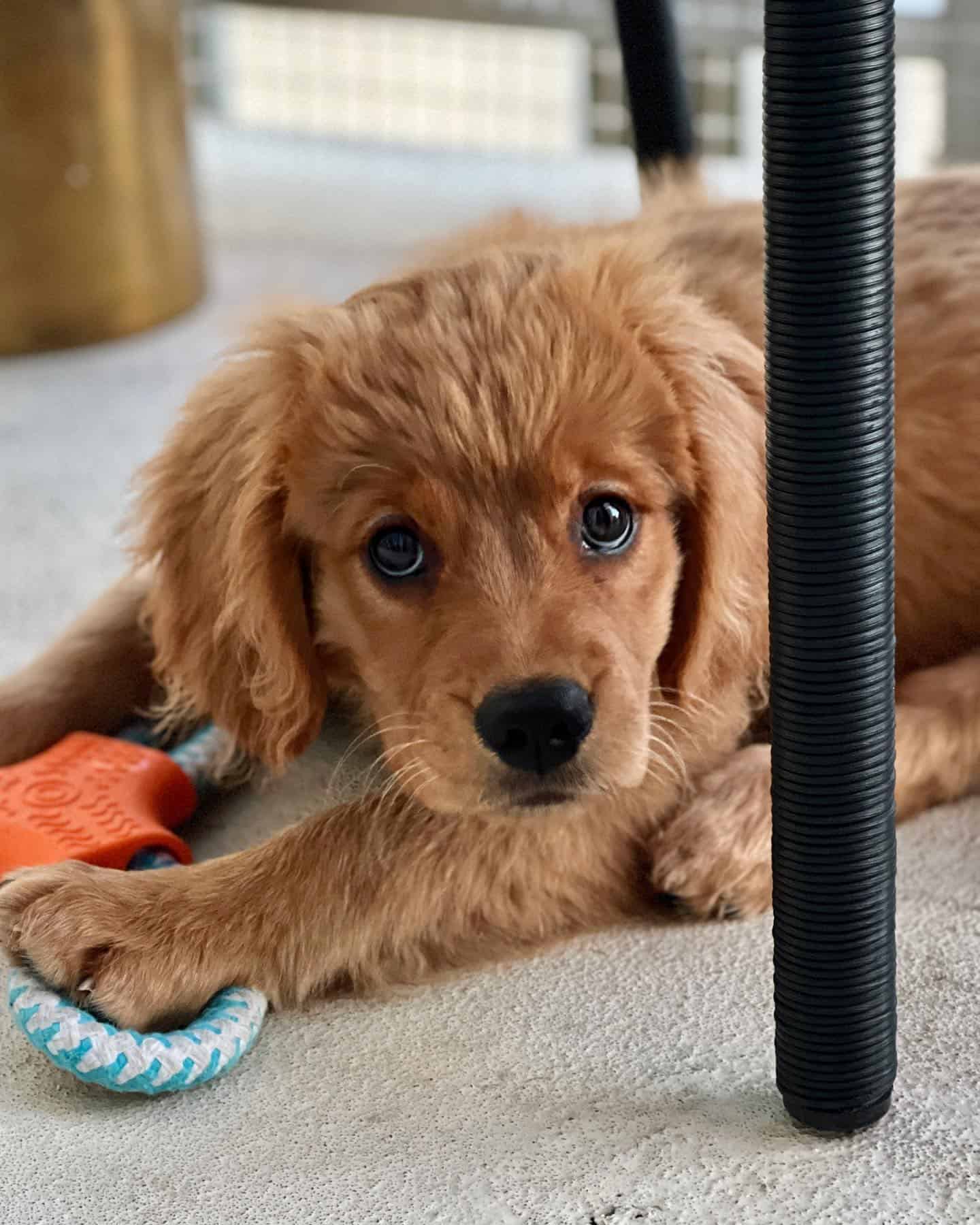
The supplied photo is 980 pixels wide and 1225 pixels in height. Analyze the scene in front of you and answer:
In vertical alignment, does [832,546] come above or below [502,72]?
above

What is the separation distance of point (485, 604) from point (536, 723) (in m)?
0.14

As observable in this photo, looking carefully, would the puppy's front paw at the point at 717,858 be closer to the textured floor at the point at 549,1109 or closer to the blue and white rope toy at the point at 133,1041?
the textured floor at the point at 549,1109

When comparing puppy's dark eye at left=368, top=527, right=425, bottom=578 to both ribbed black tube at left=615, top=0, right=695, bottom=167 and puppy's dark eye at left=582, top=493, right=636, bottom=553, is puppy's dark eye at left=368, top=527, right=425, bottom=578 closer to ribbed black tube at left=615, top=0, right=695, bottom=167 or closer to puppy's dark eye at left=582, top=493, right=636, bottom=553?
puppy's dark eye at left=582, top=493, right=636, bottom=553

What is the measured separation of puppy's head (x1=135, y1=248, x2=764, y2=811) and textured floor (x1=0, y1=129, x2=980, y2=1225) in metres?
0.23

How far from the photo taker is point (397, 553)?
1606 mm

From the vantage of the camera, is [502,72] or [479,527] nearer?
[479,527]

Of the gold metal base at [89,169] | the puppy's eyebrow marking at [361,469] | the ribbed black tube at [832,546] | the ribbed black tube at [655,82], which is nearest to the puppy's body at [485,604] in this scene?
the puppy's eyebrow marking at [361,469]

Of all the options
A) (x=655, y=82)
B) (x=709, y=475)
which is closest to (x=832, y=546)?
(x=709, y=475)

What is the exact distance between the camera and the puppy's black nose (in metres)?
1.44

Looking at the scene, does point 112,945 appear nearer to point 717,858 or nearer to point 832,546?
point 717,858

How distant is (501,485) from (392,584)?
0.16 m

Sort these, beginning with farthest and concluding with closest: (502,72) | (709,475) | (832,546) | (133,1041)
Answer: (502,72) < (709,475) < (133,1041) < (832,546)

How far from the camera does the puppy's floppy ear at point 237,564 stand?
1704mm

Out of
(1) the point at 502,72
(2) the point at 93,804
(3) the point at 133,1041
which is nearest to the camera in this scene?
(3) the point at 133,1041
